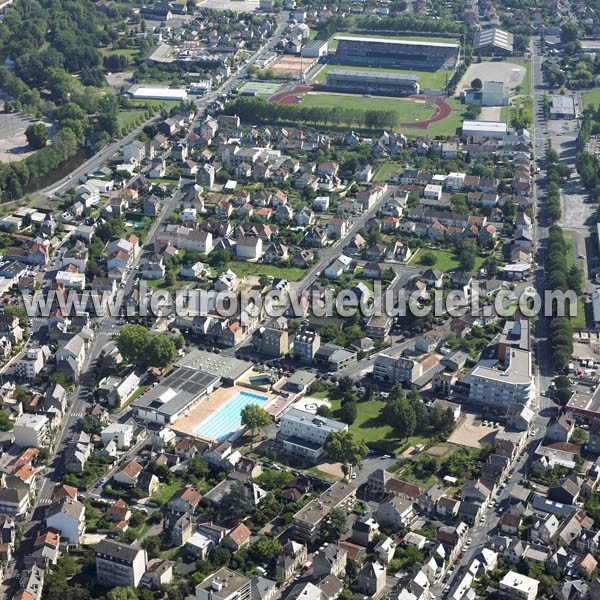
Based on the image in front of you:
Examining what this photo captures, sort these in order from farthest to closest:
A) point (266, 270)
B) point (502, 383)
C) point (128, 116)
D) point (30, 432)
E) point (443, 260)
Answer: point (128, 116), point (443, 260), point (266, 270), point (502, 383), point (30, 432)

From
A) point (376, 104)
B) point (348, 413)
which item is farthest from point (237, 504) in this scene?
point (376, 104)

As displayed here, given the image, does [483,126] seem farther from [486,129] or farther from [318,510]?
[318,510]

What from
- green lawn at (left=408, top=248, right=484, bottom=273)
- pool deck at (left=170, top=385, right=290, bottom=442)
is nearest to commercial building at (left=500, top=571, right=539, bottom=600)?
pool deck at (left=170, top=385, right=290, bottom=442)

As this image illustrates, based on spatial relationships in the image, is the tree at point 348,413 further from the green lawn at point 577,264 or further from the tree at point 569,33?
the tree at point 569,33

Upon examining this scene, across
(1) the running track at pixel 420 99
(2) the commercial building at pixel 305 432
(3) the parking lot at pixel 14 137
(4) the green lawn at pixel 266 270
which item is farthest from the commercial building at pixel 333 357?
(1) the running track at pixel 420 99

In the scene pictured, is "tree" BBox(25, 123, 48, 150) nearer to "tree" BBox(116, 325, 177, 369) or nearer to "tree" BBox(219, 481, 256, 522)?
"tree" BBox(116, 325, 177, 369)
